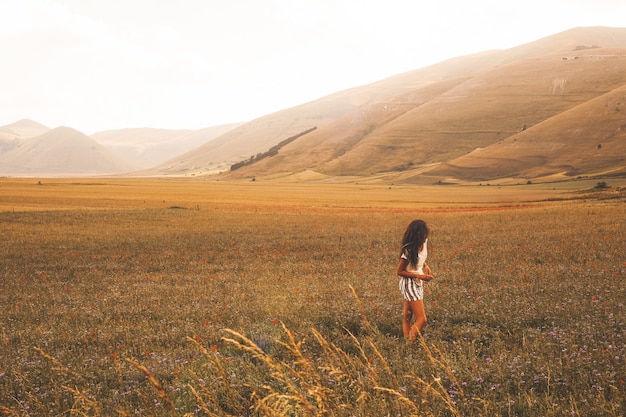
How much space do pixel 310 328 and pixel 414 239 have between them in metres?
3.12

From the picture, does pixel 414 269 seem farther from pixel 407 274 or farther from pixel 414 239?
pixel 414 239

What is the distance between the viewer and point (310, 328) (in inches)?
278

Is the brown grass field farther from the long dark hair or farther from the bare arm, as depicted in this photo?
the long dark hair

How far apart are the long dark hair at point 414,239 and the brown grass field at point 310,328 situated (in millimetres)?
1813

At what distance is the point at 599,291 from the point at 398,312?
5712 millimetres

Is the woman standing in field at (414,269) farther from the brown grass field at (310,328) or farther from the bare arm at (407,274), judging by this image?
the brown grass field at (310,328)

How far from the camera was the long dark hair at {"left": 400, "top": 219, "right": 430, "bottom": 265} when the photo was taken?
8844 millimetres

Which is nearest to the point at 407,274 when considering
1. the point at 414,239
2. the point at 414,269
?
the point at 414,269

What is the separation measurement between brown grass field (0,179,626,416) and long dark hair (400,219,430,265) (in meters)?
1.81

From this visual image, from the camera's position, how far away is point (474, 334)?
29.8ft

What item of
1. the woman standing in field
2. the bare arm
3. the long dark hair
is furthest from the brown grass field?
the long dark hair

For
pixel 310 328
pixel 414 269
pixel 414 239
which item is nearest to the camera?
pixel 310 328

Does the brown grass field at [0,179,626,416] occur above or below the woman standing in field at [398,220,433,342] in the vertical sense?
below

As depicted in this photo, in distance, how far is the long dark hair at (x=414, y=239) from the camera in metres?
8.84
